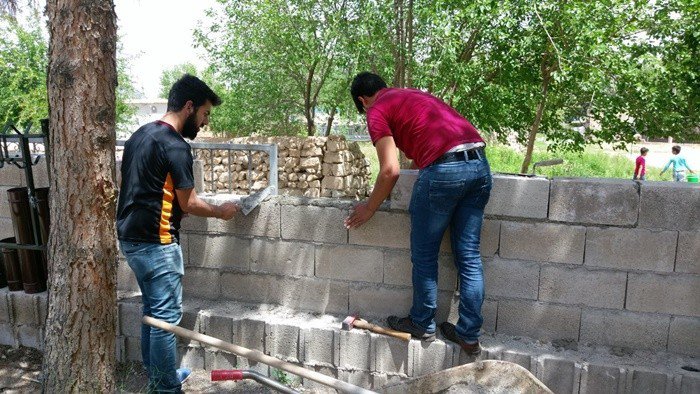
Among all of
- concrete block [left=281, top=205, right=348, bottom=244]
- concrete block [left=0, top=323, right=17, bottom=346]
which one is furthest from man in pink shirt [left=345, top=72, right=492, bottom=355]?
concrete block [left=0, top=323, right=17, bottom=346]

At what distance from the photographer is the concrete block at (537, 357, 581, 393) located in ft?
9.66

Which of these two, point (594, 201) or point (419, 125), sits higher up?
point (419, 125)

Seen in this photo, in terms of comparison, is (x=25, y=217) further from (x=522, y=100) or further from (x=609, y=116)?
(x=609, y=116)

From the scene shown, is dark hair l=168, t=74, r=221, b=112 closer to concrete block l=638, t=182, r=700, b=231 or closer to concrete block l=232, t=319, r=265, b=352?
concrete block l=232, t=319, r=265, b=352

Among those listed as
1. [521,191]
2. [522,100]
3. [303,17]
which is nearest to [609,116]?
[522,100]

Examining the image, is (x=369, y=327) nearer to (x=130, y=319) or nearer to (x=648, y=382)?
(x=648, y=382)

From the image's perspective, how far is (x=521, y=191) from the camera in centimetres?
313

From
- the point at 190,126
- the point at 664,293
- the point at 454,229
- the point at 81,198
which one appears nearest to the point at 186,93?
the point at 190,126

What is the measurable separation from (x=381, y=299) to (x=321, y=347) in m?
0.50

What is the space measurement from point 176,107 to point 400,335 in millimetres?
1859

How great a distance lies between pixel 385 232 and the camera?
3.37 meters

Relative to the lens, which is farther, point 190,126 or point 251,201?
point 251,201

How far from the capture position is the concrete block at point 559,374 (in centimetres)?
295

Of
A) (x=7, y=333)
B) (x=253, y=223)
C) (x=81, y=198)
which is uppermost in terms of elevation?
(x=81, y=198)
